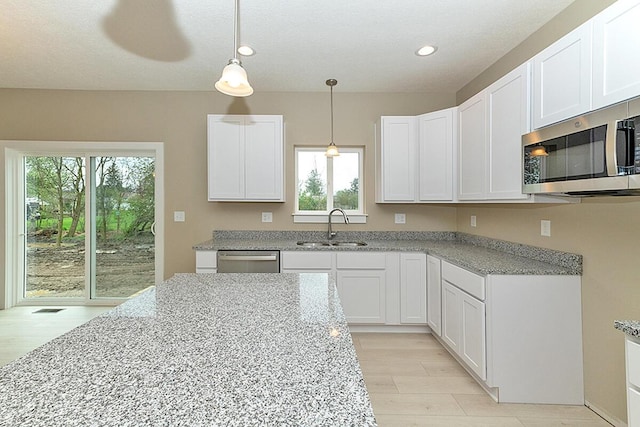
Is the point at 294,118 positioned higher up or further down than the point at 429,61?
further down

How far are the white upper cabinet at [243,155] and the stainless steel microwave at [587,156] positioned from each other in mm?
2275

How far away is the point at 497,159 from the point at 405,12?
1262mm

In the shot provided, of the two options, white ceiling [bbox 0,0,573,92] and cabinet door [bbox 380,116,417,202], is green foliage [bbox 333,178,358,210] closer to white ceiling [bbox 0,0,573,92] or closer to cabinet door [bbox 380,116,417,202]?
cabinet door [bbox 380,116,417,202]

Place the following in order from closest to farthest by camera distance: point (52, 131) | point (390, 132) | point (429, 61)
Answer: point (429, 61) < point (390, 132) < point (52, 131)

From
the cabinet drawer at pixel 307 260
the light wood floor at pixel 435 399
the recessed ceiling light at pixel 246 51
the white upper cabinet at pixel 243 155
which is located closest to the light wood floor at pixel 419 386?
the light wood floor at pixel 435 399

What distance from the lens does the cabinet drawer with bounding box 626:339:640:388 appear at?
114cm

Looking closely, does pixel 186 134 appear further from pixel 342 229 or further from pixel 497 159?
pixel 497 159

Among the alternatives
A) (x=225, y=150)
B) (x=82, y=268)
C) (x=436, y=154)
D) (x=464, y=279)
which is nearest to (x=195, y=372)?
(x=464, y=279)

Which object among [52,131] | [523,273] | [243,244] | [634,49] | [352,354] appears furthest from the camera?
[52,131]

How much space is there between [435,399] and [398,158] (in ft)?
7.43

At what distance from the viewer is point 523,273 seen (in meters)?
2.04

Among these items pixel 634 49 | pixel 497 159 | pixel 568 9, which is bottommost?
pixel 497 159

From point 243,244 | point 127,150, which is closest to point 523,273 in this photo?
point 243,244

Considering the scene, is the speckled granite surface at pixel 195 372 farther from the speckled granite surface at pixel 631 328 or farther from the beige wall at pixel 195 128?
the beige wall at pixel 195 128
